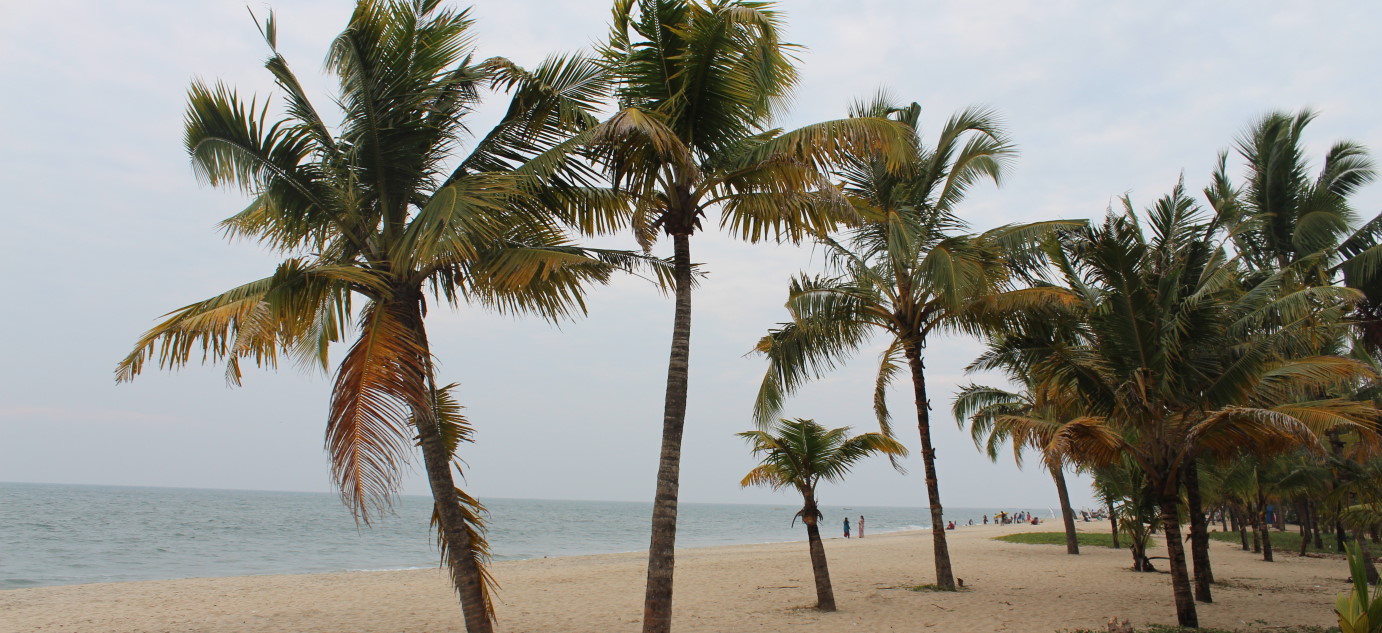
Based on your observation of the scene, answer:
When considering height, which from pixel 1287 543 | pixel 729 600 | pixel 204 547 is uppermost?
pixel 1287 543

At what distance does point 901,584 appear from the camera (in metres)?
14.1

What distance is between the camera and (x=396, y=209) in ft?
22.7

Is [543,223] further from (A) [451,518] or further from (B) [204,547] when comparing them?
(B) [204,547]

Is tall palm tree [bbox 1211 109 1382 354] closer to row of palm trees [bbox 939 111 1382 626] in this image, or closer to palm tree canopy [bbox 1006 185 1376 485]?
row of palm trees [bbox 939 111 1382 626]

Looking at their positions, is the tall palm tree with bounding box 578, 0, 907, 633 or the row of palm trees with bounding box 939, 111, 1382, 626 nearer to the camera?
the tall palm tree with bounding box 578, 0, 907, 633

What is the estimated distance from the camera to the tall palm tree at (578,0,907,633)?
639 cm

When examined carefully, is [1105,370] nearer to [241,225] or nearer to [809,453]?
[809,453]

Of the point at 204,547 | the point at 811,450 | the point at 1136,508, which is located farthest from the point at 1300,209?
the point at 204,547

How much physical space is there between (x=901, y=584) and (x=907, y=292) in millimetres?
5504

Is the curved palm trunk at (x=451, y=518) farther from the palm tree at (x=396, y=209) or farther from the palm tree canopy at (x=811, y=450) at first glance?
the palm tree canopy at (x=811, y=450)

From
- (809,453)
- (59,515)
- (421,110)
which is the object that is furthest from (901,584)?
(59,515)

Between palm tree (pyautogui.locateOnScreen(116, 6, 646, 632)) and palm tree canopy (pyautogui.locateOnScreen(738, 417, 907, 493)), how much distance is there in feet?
14.6

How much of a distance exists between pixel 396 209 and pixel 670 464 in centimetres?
321

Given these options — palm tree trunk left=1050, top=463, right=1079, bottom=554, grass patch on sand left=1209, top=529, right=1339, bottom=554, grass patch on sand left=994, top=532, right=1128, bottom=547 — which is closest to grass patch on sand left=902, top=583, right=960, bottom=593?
palm tree trunk left=1050, top=463, right=1079, bottom=554
